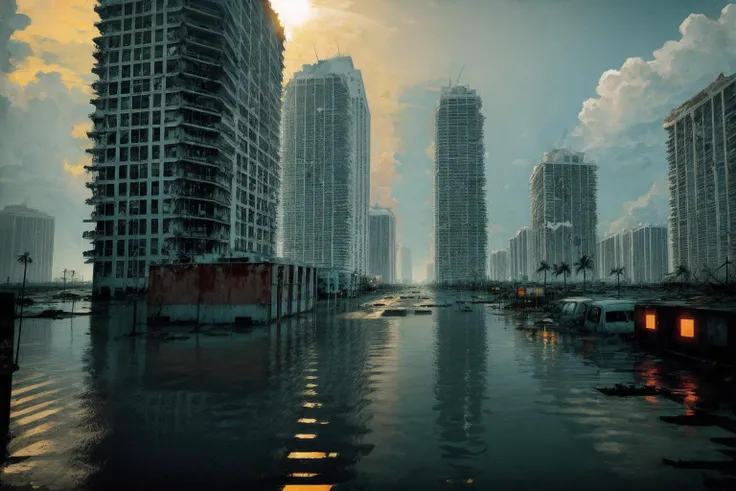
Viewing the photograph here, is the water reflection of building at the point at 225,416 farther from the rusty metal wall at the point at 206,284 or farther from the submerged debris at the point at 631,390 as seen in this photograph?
the rusty metal wall at the point at 206,284

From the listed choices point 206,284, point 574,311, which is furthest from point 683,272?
point 206,284

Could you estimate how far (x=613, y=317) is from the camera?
30.1m

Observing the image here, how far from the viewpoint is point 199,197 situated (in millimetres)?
95875

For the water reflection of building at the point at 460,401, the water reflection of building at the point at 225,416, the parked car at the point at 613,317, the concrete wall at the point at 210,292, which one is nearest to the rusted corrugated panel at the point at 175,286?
the concrete wall at the point at 210,292

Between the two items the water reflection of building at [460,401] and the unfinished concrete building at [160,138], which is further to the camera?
the unfinished concrete building at [160,138]

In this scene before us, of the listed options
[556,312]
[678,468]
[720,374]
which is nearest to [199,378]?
[678,468]

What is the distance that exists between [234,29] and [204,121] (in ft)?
83.5

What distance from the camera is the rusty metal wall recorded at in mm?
39938

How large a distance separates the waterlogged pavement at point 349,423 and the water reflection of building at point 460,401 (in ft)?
0.22

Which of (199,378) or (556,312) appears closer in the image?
(199,378)

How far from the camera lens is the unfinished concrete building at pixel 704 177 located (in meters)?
139

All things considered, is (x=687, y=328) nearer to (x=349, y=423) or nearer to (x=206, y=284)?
(x=349, y=423)

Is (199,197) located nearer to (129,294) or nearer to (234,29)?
(129,294)

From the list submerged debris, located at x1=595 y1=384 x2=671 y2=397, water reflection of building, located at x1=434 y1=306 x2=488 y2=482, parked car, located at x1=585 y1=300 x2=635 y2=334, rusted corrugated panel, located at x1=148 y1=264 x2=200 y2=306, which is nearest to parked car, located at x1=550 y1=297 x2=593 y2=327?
parked car, located at x1=585 y1=300 x2=635 y2=334
